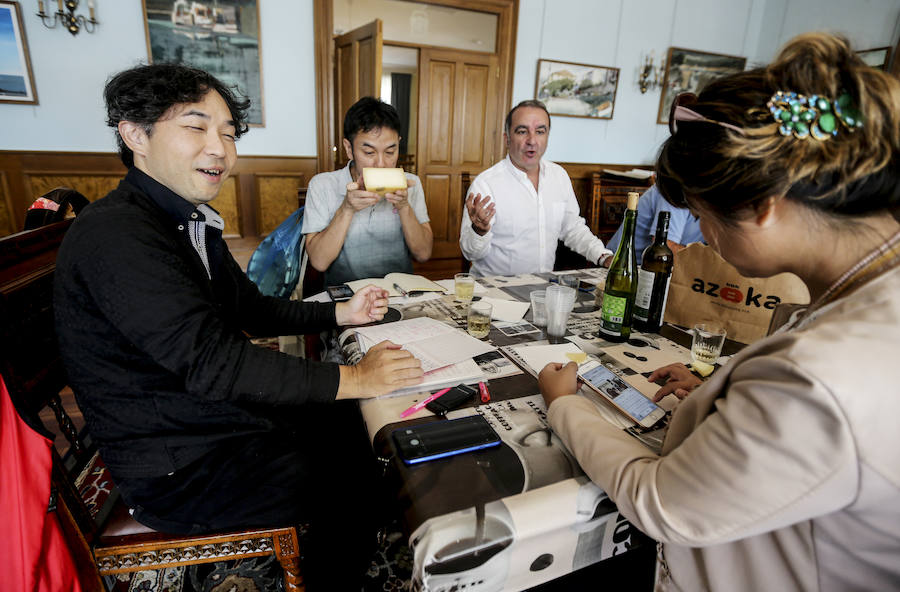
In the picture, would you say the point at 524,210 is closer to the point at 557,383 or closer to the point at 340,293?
the point at 340,293

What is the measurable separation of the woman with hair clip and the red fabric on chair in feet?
3.06

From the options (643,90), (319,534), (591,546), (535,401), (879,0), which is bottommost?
(319,534)

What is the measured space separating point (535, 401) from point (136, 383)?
0.83 m

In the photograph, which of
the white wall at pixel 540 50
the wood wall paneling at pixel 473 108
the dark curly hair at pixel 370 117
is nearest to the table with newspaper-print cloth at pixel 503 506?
the dark curly hair at pixel 370 117

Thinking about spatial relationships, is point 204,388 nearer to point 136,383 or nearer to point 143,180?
point 136,383

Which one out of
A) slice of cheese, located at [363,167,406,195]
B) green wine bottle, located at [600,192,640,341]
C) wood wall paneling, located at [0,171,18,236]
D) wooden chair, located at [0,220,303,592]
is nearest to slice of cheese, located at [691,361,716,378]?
green wine bottle, located at [600,192,640,341]

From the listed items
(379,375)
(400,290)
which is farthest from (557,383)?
(400,290)

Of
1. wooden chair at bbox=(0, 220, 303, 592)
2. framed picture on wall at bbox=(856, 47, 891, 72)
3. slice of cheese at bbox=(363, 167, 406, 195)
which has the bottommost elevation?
wooden chair at bbox=(0, 220, 303, 592)

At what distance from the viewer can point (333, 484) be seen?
1.11 m

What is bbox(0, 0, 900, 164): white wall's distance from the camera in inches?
146

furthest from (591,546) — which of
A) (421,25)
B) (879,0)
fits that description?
(421,25)

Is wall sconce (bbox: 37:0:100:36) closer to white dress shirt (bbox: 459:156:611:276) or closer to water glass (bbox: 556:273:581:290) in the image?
white dress shirt (bbox: 459:156:611:276)

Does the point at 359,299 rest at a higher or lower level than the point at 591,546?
higher

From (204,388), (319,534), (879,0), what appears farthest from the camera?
(879,0)
